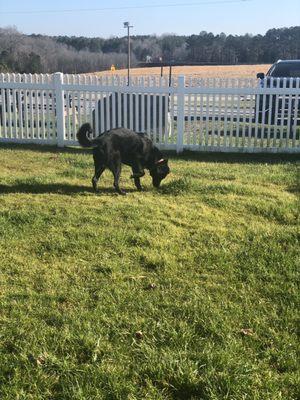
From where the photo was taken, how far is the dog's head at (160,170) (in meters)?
6.90

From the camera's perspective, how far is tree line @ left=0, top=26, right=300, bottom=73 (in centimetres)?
6594

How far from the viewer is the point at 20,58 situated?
175ft

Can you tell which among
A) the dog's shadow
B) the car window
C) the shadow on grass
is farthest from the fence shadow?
the car window

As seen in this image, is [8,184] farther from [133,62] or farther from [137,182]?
[133,62]

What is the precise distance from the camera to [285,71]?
14.3 metres

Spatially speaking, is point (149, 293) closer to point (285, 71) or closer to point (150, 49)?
point (285, 71)

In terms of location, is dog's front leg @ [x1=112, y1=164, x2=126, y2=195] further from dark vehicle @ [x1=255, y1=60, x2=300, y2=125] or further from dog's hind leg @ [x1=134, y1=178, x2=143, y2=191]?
dark vehicle @ [x1=255, y1=60, x2=300, y2=125]

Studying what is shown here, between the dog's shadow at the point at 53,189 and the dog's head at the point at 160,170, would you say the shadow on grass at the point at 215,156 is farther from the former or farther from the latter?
the dog's shadow at the point at 53,189

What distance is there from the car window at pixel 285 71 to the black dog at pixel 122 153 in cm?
857

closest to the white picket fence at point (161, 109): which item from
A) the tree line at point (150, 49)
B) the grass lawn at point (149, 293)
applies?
the grass lawn at point (149, 293)

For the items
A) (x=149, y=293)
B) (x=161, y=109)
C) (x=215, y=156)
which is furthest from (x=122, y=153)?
(x=161, y=109)

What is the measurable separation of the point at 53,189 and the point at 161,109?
12.9 ft

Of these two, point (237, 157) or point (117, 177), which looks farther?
point (237, 157)

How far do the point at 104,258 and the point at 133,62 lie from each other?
79631 millimetres
